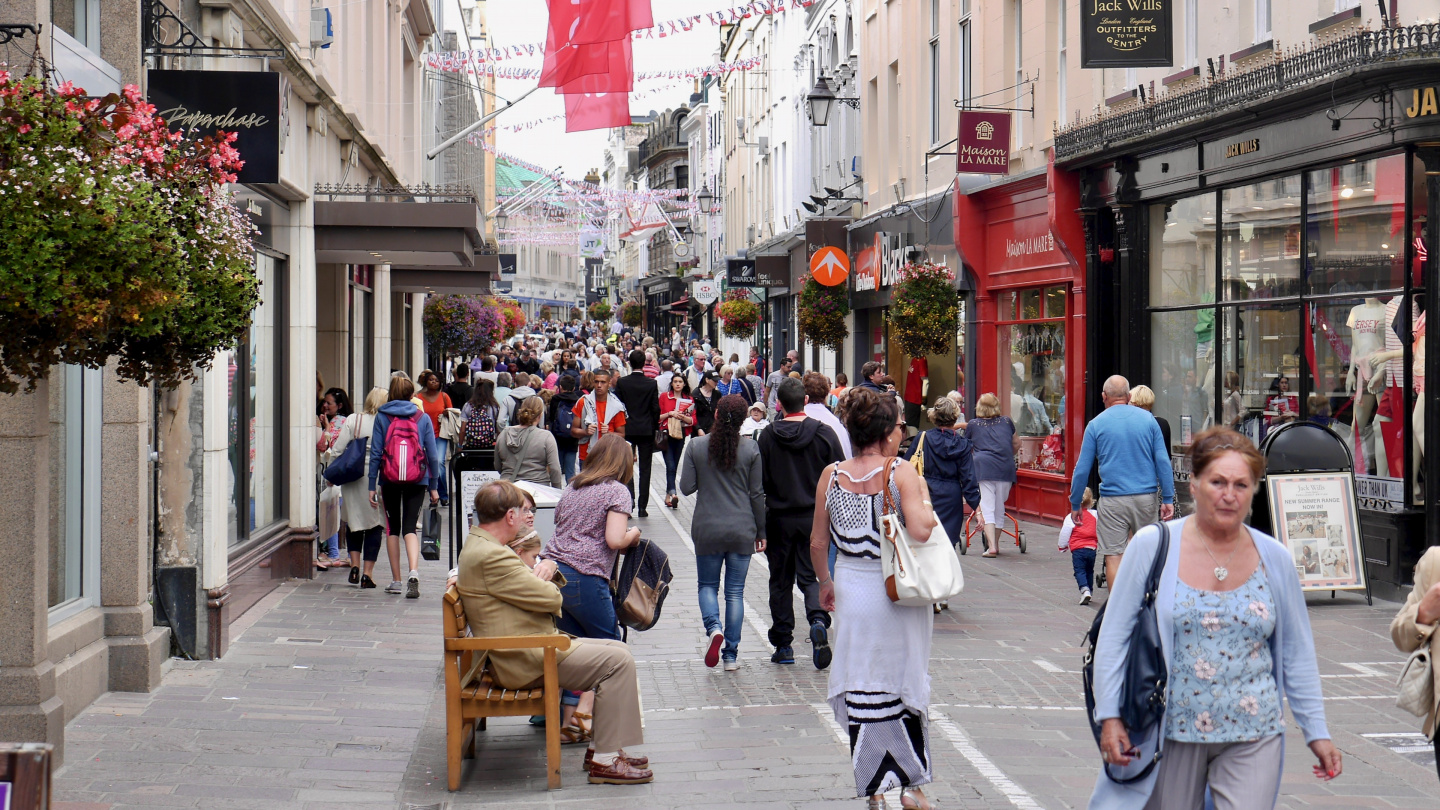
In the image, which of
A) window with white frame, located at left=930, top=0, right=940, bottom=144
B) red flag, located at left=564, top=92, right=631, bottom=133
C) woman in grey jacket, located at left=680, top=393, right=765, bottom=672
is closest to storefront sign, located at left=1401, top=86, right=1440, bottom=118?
woman in grey jacket, located at left=680, top=393, right=765, bottom=672

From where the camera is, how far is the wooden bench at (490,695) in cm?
669

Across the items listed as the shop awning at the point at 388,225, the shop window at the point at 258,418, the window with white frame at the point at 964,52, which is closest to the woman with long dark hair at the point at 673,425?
the shop awning at the point at 388,225

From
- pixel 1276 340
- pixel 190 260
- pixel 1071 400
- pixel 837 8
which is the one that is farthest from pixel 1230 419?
pixel 837 8

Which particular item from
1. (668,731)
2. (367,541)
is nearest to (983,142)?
(367,541)

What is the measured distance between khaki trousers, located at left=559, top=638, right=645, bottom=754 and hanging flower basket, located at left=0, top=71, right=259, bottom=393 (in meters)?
2.21

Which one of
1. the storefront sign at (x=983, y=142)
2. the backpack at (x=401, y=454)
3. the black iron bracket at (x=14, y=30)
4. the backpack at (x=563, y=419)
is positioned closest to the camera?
the black iron bracket at (x=14, y=30)

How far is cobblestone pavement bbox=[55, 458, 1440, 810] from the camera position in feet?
21.6

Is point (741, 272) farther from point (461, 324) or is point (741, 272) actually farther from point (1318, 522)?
point (1318, 522)

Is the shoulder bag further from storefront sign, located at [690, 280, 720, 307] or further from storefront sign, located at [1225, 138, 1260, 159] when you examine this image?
storefront sign, located at [690, 280, 720, 307]

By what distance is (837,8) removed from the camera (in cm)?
3297

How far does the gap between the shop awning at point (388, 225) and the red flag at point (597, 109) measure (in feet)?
4.88

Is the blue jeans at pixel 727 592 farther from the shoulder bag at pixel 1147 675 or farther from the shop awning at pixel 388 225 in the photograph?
the shop awning at pixel 388 225

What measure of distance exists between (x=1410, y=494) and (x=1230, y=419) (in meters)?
3.02

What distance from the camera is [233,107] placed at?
9352 mm
